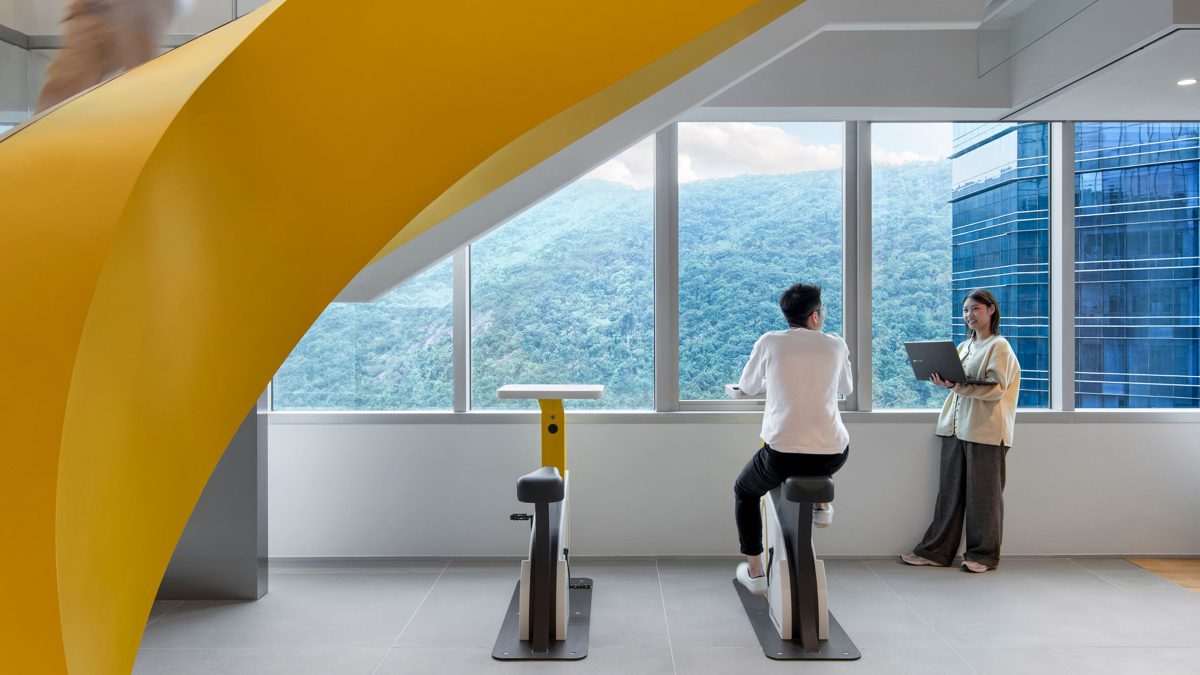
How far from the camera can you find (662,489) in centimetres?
465

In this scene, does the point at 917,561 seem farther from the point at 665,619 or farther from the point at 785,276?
the point at 785,276

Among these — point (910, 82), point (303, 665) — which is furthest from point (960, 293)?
point (303, 665)

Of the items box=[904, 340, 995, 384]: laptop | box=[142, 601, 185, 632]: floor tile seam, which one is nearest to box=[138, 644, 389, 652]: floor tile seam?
box=[142, 601, 185, 632]: floor tile seam

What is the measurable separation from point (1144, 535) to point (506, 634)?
3.96 metres

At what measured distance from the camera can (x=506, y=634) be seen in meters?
3.48

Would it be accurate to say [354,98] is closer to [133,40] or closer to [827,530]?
[133,40]

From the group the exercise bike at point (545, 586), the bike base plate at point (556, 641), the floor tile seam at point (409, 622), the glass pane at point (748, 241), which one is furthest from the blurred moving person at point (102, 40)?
the glass pane at point (748, 241)

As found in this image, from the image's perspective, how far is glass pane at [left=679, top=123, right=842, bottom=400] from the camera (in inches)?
189

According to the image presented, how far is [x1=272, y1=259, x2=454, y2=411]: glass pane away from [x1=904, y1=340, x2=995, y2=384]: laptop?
2.82m

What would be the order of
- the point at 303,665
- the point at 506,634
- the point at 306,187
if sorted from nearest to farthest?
1. the point at 306,187
2. the point at 303,665
3. the point at 506,634

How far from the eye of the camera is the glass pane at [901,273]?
479 centimetres

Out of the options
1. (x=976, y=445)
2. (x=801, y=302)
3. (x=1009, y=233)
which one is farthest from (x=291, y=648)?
(x=1009, y=233)

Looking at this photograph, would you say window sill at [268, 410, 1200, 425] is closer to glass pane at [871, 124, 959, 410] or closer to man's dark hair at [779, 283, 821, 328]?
glass pane at [871, 124, 959, 410]

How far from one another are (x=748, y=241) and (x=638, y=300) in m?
0.80
